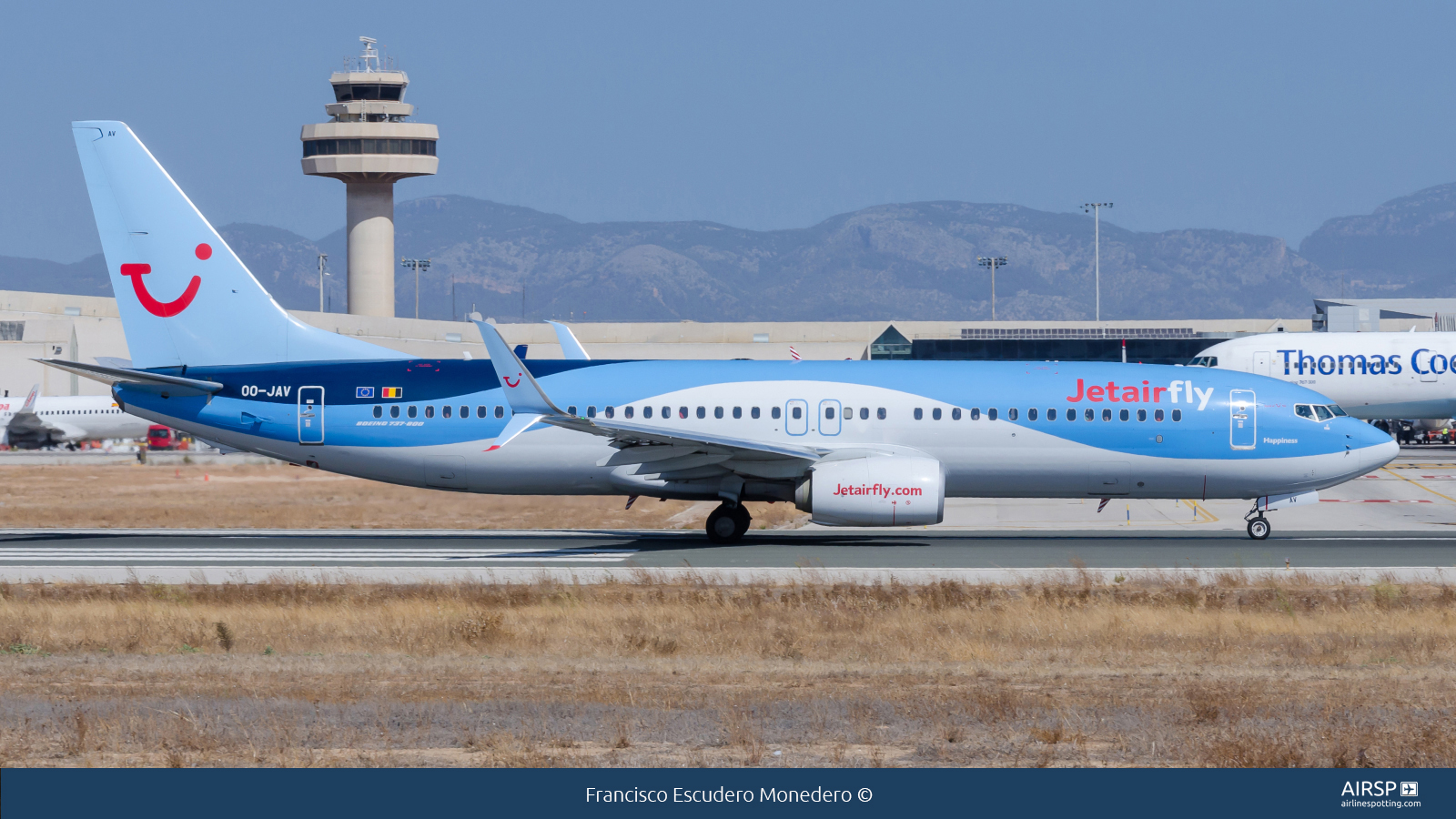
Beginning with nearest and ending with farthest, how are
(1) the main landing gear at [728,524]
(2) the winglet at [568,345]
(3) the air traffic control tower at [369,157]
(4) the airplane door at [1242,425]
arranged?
(4) the airplane door at [1242,425]
(1) the main landing gear at [728,524]
(2) the winglet at [568,345]
(3) the air traffic control tower at [369,157]

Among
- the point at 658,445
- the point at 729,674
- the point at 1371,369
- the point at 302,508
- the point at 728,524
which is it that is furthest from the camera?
the point at 1371,369

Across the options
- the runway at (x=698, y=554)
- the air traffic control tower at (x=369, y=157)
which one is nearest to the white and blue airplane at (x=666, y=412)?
the runway at (x=698, y=554)

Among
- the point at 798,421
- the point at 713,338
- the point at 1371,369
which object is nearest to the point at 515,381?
the point at 798,421

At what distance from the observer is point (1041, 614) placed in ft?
65.3

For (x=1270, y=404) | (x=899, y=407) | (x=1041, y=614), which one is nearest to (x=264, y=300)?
(x=899, y=407)

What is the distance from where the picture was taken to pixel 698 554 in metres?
28.5

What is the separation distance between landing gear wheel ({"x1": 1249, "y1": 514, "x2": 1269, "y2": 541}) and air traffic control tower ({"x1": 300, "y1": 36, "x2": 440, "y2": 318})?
117285 millimetres

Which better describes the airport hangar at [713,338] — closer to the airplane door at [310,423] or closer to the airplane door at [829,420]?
the airplane door at [310,423]

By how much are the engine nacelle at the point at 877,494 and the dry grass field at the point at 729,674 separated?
584 cm

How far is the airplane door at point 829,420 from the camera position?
30.8 m

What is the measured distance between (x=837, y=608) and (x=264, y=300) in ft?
59.0

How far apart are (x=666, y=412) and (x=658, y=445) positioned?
1473mm

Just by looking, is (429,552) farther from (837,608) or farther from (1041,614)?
(1041,614)

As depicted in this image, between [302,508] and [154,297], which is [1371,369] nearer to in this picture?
[302,508]
